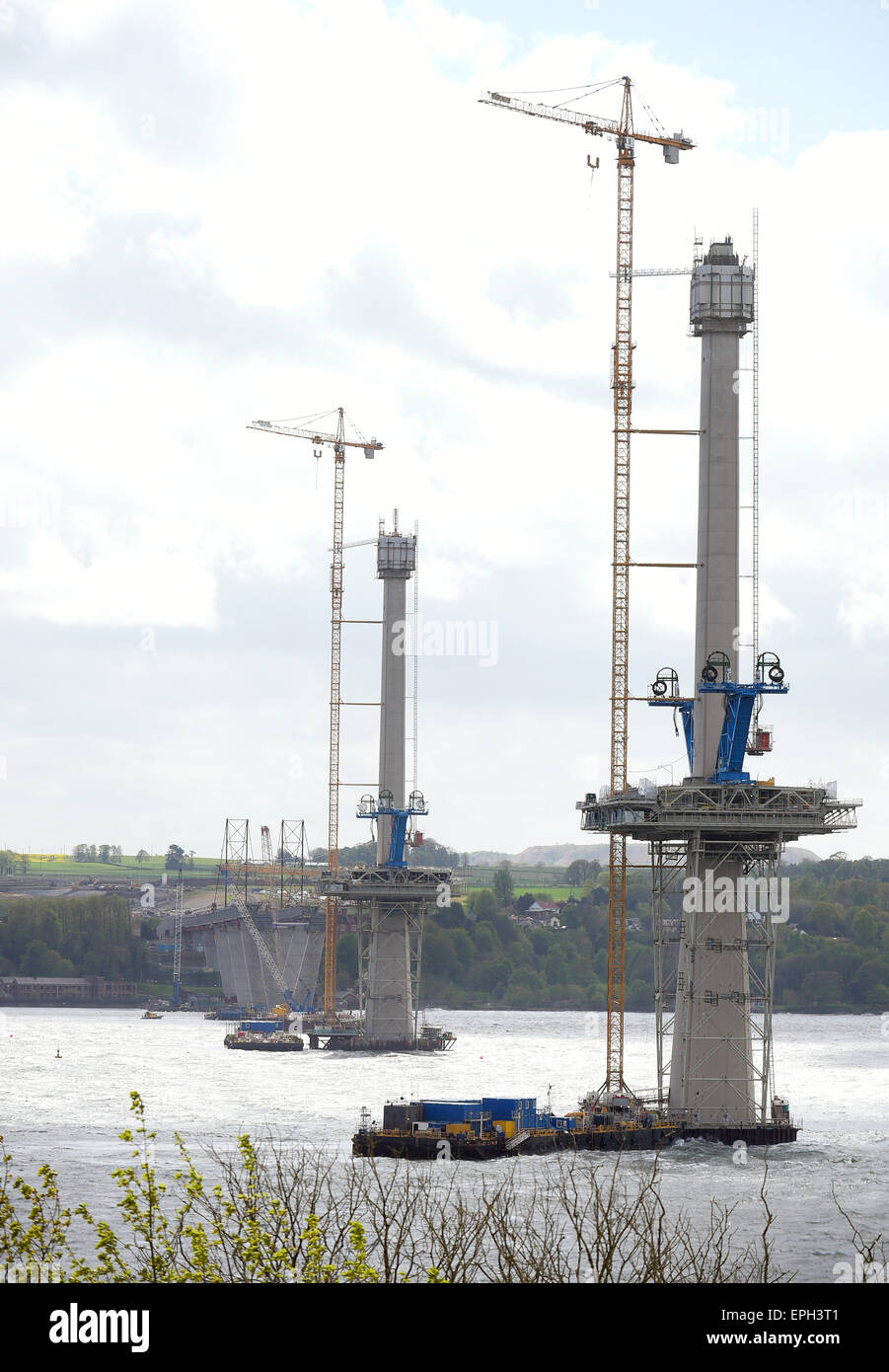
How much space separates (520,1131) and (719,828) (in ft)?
71.6

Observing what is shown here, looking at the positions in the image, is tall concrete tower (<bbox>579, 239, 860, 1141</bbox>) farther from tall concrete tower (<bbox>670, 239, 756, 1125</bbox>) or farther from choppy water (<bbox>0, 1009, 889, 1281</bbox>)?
choppy water (<bbox>0, 1009, 889, 1281</bbox>)

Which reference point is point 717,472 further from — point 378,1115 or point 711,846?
point 378,1115

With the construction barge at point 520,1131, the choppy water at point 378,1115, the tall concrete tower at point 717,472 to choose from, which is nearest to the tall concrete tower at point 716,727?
the tall concrete tower at point 717,472

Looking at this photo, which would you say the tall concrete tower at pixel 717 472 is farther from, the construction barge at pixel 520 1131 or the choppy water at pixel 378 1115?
the choppy water at pixel 378 1115

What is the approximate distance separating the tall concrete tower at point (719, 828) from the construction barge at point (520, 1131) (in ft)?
1.94

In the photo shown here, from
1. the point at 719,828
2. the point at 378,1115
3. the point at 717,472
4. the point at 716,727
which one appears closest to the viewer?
the point at 719,828

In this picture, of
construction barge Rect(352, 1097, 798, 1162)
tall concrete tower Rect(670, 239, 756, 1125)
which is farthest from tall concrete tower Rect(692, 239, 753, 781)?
construction barge Rect(352, 1097, 798, 1162)

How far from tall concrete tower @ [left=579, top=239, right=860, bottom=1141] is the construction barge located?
0.59 m

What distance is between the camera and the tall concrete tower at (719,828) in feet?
350

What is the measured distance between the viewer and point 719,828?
105 m

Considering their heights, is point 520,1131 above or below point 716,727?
below

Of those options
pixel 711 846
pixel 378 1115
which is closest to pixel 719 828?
pixel 711 846
